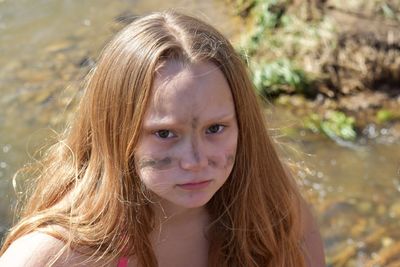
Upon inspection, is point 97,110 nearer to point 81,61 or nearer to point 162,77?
point 162,77

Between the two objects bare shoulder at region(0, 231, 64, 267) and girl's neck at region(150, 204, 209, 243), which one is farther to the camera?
girl's neck at region(150, 204, 209, 243)

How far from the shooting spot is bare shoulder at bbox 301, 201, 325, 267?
2.45 metres

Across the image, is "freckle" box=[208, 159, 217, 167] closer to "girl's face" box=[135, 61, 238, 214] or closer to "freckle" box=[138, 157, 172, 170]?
"girl's face" box=[135, 61, 238, 214]

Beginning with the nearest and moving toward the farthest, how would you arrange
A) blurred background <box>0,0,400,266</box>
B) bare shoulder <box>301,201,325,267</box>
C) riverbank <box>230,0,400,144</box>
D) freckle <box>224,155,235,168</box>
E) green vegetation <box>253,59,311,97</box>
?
freckle <box>224,155,235,168</box> < bare shoulder <box>301,201,325,267</box> < blurred background <box>0,0,400,266</box> < riverbank <box>230,0,400,144</box> < green vegetation <box>253,59,311,97</box>

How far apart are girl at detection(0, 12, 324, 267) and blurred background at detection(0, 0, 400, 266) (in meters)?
1.36

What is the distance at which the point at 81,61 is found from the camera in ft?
17.1

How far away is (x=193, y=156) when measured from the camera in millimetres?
1830

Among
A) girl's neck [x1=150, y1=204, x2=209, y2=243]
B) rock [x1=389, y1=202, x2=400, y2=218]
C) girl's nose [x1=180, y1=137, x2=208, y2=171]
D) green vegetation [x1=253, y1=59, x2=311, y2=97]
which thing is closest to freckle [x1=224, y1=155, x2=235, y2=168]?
girl's nose [x1=180, y1=137, x2=208, y2=171]

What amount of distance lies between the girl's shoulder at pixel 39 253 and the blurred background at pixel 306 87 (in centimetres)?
177

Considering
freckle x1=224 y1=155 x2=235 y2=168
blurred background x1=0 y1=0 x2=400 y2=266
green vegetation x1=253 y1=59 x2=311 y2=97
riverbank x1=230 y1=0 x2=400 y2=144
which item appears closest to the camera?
freckle x1=224 y1=155 x2=235 y2=168

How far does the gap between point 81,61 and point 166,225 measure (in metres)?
3.26

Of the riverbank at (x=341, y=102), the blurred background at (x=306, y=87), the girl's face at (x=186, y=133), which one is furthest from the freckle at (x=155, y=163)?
the riverbank at (x=341, y=102)

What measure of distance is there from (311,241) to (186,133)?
83cm

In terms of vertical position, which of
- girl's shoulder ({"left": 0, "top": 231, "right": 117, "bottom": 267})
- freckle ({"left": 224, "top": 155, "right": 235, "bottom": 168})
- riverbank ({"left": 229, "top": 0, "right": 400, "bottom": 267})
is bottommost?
riverbank ({"left": 229, "top": 0, "right": 400, "bottom": 267})
